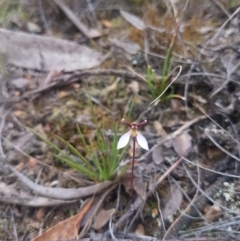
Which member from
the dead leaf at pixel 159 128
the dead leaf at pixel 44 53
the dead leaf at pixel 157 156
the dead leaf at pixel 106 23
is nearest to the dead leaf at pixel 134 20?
the dead leaf at pixel 106 23

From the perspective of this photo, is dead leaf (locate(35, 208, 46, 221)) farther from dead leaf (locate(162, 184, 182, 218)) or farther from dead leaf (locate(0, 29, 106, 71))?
dead leaf (locate(0, 29, 106, 71))

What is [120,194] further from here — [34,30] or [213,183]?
[34,30]

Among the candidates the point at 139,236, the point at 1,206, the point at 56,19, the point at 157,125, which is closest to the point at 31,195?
the point at 1,206

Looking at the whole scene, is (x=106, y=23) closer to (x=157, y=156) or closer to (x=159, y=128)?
(x=159, y=128)

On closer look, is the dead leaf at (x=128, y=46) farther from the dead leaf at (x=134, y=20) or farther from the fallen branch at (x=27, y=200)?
the fallen branch at (x=27, y=200)

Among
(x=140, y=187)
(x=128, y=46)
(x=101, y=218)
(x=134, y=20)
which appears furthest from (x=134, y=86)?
(x=101, y=218)

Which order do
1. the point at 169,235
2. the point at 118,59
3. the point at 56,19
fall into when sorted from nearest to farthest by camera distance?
1. the point at 169,235
2. the point at 118,59
3. the point at 56,19
